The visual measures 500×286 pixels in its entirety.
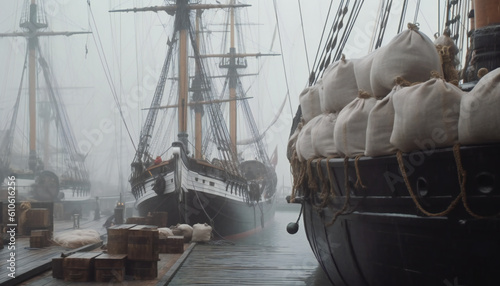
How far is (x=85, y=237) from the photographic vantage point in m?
9.15

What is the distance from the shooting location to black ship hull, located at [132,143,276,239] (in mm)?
18172

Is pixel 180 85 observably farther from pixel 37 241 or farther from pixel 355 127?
pixel 355 127

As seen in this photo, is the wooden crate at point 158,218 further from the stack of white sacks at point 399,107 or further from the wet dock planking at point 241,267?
the stack of white sacks at point 399,107

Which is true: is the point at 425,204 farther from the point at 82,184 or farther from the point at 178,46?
the point at 82,184

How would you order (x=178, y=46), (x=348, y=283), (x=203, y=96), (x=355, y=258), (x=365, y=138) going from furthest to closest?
(x=203, y=96) < (x=178, y=46) < (x=348, y=283) < (x=355, y=258) < (x=365, y=138)

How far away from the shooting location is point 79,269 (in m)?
5.90

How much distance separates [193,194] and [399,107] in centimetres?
1500

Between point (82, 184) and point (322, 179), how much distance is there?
34389mm

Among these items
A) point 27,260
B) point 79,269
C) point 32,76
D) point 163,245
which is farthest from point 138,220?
point 32,76

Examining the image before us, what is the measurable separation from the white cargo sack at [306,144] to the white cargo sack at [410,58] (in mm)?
1454

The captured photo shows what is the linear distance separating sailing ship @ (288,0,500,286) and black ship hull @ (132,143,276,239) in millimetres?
11468

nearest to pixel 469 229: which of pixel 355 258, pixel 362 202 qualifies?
Result: pixel 362 202

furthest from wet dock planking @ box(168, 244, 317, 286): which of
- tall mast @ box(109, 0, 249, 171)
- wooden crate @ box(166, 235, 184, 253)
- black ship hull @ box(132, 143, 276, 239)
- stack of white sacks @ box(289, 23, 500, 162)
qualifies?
tall mast @ box(109, 0, 249, 171)

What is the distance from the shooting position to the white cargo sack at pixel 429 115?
3.89 m
